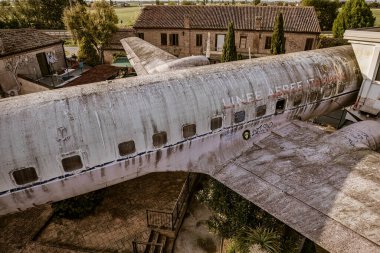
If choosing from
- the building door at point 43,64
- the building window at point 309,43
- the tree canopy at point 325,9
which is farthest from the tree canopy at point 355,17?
the building door at point 43,64

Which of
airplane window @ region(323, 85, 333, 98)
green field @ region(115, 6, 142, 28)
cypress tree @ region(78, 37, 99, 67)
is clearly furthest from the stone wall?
airplane window @ region(323, 85, 333, 98)

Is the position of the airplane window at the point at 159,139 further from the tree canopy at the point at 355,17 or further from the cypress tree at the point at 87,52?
the tree canopy at the point at 355,17

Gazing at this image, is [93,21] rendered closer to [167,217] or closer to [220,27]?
[220,27]

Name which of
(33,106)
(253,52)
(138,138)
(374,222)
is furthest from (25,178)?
(253,52)

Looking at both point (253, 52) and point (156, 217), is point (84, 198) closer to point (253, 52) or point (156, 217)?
point (156, 217)

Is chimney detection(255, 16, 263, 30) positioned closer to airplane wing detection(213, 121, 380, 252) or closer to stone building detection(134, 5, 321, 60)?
stone building detection(134, 5, 321, 60)

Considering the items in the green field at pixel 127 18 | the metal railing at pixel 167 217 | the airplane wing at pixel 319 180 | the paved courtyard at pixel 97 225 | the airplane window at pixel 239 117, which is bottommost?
the paved courtyard at pixel 97 225
